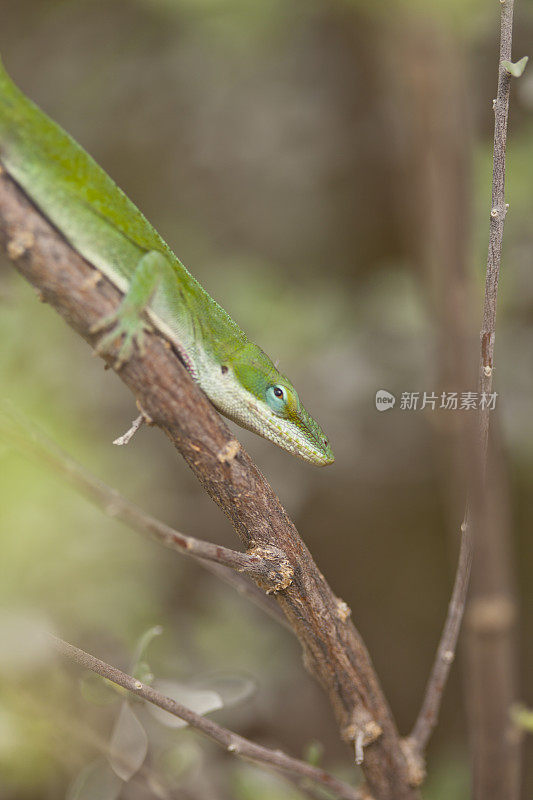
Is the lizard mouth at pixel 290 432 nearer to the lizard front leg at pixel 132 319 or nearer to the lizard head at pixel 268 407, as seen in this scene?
the lizard head at pixel 268 407

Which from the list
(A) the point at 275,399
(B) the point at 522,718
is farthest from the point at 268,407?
(B) the point at 522,718

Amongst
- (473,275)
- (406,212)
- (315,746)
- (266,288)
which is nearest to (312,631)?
(315,746)

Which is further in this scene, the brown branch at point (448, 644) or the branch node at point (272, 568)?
the brown branch at point (448, 644)

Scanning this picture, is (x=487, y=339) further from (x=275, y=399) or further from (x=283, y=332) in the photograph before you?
(x=283, y=332)

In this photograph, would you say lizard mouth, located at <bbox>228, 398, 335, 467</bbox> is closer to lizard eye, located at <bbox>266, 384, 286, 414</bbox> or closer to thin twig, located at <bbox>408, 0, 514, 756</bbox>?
lizard eye, located at <bbox>266, 384, 286, 414</bbox>

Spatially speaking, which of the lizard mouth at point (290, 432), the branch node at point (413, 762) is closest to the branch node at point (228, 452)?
the lizard mouth at point (290, 432)

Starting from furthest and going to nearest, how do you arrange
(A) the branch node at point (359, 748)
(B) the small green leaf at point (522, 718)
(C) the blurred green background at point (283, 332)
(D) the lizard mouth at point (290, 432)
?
(C) the blurred green background at point (283, 332), (D) the lizard mouth at point (290, 432), (B) the small green leaf at point (522, 718), (A) the branch node at point (359, 748)
